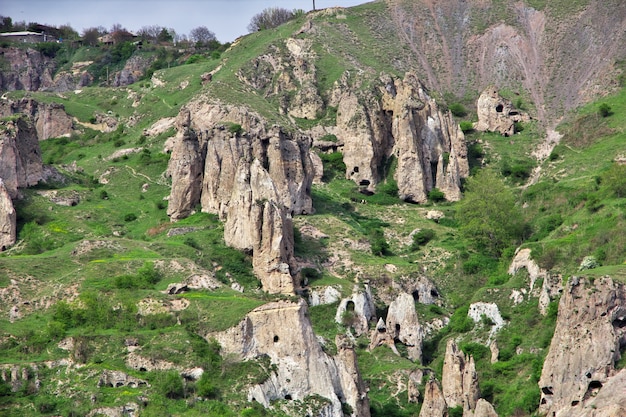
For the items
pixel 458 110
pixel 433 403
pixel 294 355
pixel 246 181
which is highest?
pixel 458 110

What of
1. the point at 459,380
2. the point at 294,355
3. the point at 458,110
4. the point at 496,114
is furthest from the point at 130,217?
the point at 458,110

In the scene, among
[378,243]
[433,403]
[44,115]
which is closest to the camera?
[433,403]

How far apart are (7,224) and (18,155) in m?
10.0

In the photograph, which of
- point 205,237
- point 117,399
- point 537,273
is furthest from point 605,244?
point 117,399

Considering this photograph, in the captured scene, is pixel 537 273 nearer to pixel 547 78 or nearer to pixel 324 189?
pixel 324 189

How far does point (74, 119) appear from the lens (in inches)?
7013

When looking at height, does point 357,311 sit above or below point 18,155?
below

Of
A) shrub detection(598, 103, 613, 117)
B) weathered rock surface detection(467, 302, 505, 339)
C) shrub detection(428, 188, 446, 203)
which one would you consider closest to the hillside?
weathered rock surface detection(467, 302, 505, 339)

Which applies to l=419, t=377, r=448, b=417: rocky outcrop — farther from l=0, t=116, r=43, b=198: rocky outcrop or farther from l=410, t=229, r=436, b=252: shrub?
l=0, t=116, r=43, b=198: rocky outcrop

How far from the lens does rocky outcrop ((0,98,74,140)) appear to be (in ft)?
572

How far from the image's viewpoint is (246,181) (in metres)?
128

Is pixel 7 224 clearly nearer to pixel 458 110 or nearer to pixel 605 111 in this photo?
pixel 458 110

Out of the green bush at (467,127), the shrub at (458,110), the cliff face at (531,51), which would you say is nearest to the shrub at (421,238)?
the green bush at (467,127)

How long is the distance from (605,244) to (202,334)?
32194 mm
